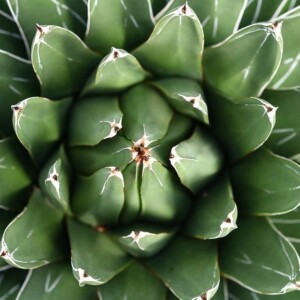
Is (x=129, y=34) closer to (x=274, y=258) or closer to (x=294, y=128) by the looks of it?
(x=294, y=128)

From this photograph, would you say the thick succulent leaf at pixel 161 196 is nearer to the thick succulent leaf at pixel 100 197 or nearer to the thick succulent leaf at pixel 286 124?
the thick succulent leaf at pixel 100 197

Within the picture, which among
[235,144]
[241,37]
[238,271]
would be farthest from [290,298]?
[241,37]

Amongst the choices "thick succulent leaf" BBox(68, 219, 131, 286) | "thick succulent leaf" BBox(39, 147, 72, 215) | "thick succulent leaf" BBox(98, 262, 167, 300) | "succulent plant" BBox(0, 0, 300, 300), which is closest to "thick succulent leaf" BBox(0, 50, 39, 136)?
"succulent plant" BBox(0, 0, 300, 300)

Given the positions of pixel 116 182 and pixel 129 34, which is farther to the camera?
pixel 129 34

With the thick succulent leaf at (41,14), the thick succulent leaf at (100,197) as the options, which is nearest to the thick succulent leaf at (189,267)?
the thick succulent leaf at (100,197)

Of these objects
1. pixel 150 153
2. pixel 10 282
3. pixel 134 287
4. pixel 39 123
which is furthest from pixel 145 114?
pixel 10 282

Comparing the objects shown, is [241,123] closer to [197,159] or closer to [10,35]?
[197,159]
